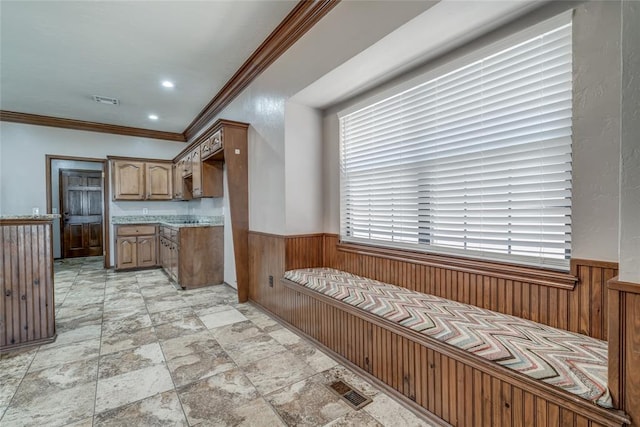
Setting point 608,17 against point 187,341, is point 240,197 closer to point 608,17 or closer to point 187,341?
point 187,341

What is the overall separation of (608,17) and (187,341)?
3.53m

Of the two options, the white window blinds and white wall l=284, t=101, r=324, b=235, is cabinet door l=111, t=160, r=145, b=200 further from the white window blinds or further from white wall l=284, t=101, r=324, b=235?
the white window blinds

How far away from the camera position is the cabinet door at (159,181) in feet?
19.7

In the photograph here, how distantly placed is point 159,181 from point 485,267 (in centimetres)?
625

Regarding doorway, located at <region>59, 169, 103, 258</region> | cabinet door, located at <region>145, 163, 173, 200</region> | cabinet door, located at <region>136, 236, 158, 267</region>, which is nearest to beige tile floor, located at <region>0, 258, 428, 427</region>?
cabinet door, located at <region>136, 236, 158, 267</region>

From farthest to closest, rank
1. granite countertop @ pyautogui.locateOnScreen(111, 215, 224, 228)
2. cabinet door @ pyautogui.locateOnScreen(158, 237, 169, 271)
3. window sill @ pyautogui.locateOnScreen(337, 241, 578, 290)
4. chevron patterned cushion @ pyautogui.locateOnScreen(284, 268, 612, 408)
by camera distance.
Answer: granite countertop @ pyautogui.locateOnScreen(111, 215, 224, 228) < cabinet door @ pyautogui.locateOnScreen(158, 237, 169, 271) < window sill @ pyautogui.locateOnScreen(337, 241, 578, 290) < chevron patterned cushion @ pyautogui.locateOnScreen(284, 268, 612, 408)

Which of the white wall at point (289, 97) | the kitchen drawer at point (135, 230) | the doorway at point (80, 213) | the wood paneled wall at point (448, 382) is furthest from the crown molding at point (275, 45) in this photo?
the doorway at point (80, 213)

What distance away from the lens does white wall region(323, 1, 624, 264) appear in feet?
4.62

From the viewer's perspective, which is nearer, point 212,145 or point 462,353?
point 462,353

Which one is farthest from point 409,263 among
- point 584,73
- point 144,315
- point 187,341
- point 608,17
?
point 144,315

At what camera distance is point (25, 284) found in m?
2.47

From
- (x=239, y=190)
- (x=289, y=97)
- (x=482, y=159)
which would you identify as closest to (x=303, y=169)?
(x=289, y=97)

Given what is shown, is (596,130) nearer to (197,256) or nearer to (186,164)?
(197,256)

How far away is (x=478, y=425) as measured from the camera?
4.65ft
